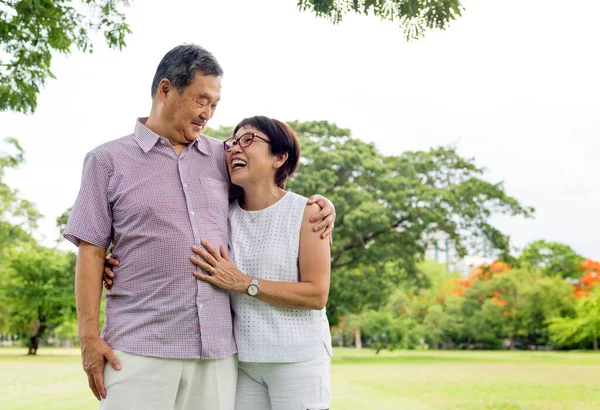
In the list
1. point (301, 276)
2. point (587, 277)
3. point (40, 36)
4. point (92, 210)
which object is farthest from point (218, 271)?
point (587, 277)

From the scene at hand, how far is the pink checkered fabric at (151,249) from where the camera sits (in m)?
1.68

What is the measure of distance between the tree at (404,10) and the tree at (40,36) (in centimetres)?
135

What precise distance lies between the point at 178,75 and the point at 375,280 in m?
12.7

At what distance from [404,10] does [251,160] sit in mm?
2350

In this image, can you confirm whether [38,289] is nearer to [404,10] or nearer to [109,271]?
[404,10]

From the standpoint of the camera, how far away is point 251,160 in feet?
6.07

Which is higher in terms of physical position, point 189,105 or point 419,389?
point 189,105

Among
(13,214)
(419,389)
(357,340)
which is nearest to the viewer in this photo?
(419,389)

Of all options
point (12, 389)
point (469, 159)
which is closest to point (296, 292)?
point (12, 389)

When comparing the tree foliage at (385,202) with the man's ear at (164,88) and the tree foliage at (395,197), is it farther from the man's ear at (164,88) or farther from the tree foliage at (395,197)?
the man's ear at (164,88)

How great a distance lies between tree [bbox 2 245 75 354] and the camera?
18828 millimetres

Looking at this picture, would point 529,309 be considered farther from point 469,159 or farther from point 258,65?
point 258,65

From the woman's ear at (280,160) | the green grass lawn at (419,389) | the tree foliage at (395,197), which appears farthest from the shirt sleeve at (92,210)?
the tree foliage at (395,197)

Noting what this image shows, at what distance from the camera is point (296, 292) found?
1.76 m
